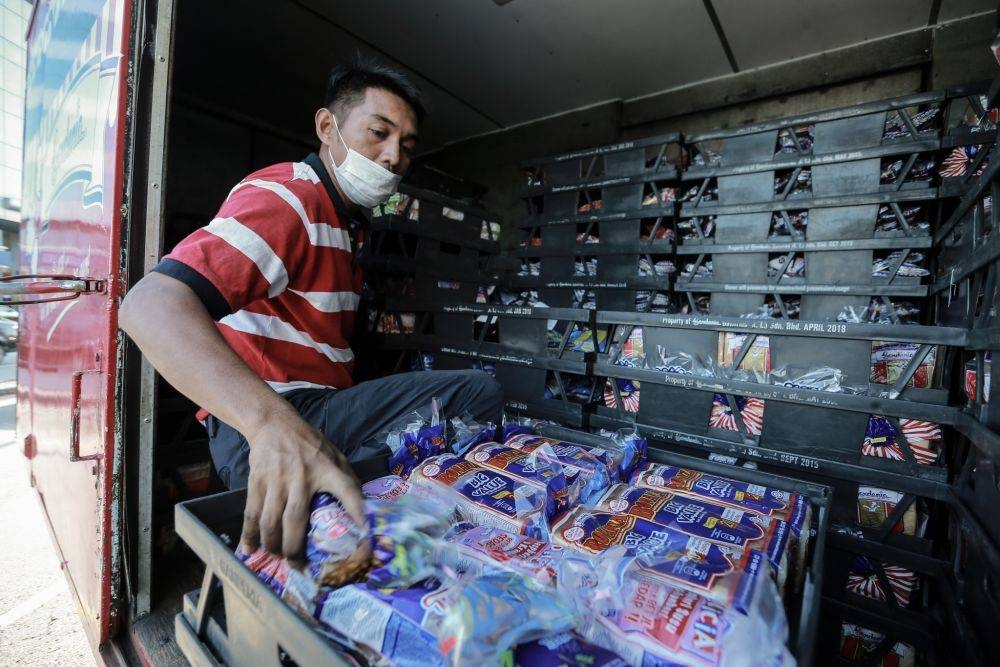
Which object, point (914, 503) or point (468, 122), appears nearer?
point (914, 503)

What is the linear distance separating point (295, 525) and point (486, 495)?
498 mm

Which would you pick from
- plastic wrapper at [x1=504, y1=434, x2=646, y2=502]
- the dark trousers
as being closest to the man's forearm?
the dark trousers

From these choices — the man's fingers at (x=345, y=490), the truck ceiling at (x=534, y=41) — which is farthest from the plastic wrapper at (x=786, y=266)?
the man's fingers at (x=345, y=490)

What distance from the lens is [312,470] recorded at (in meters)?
0.83

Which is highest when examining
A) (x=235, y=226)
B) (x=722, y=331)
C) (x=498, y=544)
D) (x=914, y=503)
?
(x=235, y=226)

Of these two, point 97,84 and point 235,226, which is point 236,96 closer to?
point 97,84

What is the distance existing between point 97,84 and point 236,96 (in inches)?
184

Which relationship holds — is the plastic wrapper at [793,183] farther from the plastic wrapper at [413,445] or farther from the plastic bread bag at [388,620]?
the plastic bread bag at [388,620]

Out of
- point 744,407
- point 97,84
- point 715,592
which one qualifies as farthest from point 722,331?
point 97,84

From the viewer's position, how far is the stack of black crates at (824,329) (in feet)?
5.18

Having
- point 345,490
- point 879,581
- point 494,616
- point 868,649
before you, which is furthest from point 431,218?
point 868,649

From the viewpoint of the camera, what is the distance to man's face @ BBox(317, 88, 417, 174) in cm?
185

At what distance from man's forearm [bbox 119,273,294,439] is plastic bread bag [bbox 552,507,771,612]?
68 cm

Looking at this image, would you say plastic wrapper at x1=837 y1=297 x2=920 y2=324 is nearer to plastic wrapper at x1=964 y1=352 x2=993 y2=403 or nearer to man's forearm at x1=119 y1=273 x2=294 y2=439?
plastic wrapper at x1=964 y1=352 x2=993 y2=403
